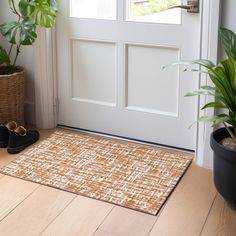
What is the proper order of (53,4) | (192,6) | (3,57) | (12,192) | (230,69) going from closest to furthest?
(230,69)
(12,192)
(192,6)
(53,4)
(3,57)

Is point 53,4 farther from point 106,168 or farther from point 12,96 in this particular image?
point 106,168

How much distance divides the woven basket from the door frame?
0.40 feet

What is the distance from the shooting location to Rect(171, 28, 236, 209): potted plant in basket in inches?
80.7

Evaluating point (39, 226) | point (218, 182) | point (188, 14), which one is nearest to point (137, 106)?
point (188, 14)

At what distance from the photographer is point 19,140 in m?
2.86

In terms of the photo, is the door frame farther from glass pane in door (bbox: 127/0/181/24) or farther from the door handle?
glass pane in door (bbox: 127/0/181/24)

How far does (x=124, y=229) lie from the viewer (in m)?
2.09

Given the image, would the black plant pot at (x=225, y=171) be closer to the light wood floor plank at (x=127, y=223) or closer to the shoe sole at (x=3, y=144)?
the light wood floor plank at (x=127, y=223)

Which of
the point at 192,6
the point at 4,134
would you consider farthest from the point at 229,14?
the point at 4,134

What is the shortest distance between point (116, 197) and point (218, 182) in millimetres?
505

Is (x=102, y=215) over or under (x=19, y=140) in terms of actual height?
under

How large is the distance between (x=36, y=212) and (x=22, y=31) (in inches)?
45.8

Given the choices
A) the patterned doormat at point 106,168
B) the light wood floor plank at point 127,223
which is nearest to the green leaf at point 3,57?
the patterned doormat at point 106,168

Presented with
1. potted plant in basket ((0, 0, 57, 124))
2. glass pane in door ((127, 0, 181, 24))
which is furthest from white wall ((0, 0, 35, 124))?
glass pane in door ((127, 0, 181, 24))
